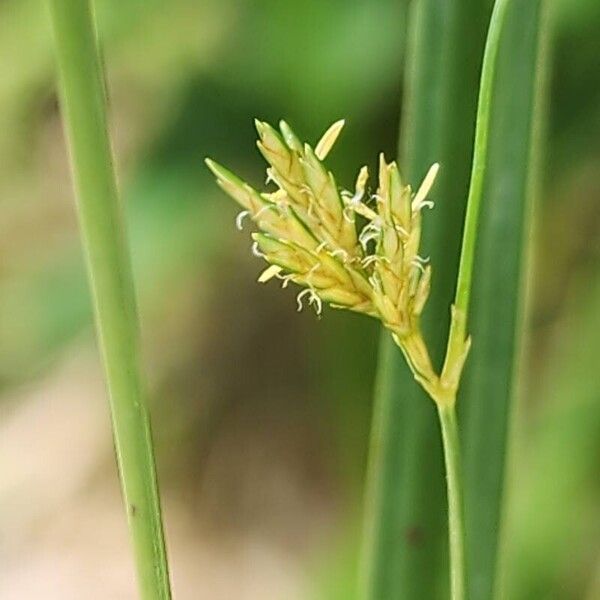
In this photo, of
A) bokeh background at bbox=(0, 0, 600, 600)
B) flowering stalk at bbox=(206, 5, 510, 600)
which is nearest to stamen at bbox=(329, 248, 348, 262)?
flowering stalk at bbox=(206, 5, 510, 600)

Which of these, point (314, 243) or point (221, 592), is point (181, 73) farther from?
point (314, 243)

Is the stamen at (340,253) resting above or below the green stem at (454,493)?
above

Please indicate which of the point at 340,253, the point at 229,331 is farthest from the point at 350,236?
the point at 229,331

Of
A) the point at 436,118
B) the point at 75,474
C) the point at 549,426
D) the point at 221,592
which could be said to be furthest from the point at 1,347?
the point at 436,118

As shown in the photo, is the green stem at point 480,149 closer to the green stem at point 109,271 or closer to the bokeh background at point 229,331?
the green stem at point 109,271

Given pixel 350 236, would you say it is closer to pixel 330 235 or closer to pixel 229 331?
pixel 330 235

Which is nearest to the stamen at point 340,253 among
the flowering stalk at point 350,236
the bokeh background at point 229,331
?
the flowering stalk at point 350,236

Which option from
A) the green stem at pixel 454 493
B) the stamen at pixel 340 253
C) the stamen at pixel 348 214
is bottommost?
the green stem at pixel 454 493
